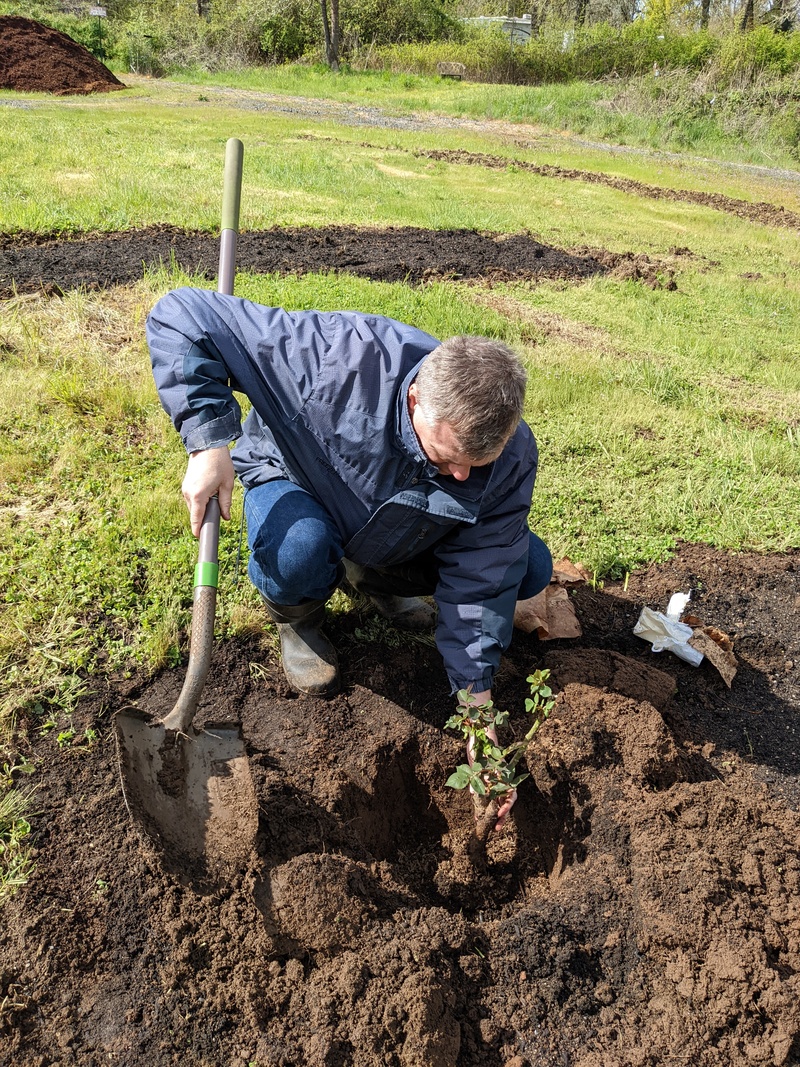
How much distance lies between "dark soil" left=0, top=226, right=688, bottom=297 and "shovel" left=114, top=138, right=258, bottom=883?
3849mm

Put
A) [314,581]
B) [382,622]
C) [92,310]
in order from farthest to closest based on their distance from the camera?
[92,310], [382,622], [314,581]

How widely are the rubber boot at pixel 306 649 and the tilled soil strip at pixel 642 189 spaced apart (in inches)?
424

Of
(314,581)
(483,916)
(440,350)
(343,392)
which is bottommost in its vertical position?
(483,916)

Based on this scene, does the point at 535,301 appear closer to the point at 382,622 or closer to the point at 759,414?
the point at 759,414

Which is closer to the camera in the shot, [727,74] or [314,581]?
[314,581]

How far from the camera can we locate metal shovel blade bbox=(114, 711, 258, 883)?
1896 mm

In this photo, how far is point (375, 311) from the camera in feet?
17.3

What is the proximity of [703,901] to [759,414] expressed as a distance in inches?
148

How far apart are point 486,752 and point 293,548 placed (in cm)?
86

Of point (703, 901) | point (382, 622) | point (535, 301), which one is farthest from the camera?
point (535, 301)

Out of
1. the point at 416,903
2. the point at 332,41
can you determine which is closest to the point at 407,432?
the point at 416,903

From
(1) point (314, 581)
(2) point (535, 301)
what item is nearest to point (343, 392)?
(1) point (314, 581)

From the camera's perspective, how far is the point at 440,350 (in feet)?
6.53

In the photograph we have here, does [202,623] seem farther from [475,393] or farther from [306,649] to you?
[475,393]
